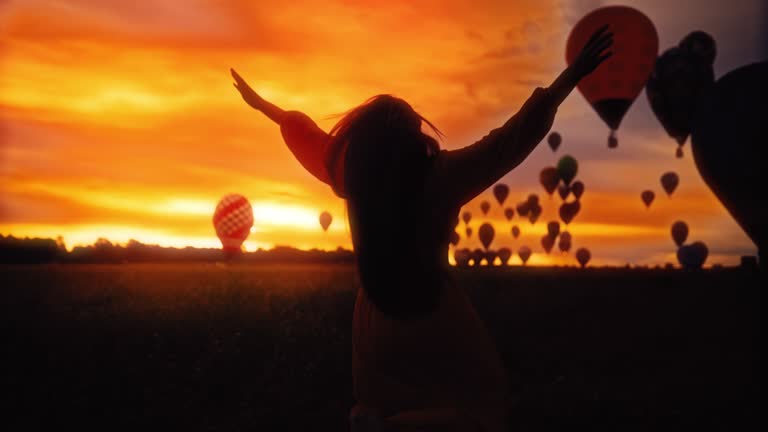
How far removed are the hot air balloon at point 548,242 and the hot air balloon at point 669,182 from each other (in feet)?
46.8

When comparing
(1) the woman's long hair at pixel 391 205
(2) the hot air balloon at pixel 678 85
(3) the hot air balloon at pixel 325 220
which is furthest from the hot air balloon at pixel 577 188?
(1) the woman's long hair at pixel 391 205

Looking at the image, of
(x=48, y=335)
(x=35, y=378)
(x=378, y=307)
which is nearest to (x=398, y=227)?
(x=378, y=307)

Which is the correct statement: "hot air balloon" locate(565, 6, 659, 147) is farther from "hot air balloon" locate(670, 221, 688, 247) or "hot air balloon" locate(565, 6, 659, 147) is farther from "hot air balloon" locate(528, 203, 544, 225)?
"hot air balloon" locate(528, 203, 544, 225)

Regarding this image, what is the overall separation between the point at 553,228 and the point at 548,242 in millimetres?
1505

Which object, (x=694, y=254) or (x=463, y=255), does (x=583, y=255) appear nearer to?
(x=463, y=255)

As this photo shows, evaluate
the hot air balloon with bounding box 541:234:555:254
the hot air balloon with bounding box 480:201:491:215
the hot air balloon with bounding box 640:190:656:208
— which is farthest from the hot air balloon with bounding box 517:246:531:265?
the hot air balloon with bounding box 640:190:656:208

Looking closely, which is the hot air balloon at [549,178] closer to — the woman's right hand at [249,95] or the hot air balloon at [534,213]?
the hot air balloon at [534,213]

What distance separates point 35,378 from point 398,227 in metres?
8.53

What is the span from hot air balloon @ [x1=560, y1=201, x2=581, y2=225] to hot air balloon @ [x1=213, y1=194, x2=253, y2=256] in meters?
25.7

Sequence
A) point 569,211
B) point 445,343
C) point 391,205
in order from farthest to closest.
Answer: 1. point 569,211
2. point 445,343
3. point 391,205

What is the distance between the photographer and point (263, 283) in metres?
16.6

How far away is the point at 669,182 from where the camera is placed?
1668 inches

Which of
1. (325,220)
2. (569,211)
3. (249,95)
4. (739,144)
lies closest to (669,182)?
(569,211)

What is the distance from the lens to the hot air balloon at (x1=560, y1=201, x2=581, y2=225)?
168ft
